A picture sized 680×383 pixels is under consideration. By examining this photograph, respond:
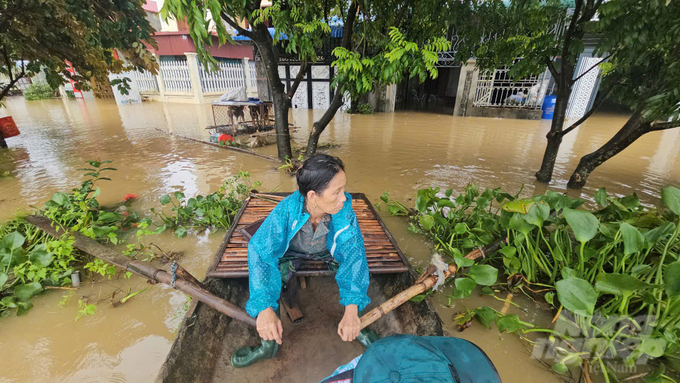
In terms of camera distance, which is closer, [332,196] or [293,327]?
[332,196]

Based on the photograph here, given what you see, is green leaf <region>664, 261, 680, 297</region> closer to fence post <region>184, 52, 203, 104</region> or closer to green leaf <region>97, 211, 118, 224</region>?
green leaf <region>97, 211, 118, 224</region>

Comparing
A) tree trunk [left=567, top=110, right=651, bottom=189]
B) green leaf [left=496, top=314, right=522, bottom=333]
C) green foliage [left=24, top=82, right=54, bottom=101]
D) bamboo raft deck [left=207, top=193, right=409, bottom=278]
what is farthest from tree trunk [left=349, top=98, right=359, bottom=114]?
green foliage [left=24, top=82, right=54, bottom=101]

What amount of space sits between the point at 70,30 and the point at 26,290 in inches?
192

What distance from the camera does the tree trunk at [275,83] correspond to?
4.91 m

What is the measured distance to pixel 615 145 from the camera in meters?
4.01

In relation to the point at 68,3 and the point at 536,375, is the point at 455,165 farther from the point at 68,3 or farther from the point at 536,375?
the point at 68,3

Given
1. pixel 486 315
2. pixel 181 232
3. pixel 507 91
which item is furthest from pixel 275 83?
pixel 507 91

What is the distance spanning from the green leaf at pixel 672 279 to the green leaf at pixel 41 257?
13.7 ft

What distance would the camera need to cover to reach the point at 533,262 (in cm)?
236

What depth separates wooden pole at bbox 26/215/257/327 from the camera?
5.10ft

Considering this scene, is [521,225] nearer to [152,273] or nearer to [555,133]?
[152,273]

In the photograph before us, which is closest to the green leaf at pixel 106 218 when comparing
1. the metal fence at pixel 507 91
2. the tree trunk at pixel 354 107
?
the tree trunk at pixel 354 107

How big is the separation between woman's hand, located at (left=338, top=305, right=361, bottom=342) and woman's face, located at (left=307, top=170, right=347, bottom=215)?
550 millimetres

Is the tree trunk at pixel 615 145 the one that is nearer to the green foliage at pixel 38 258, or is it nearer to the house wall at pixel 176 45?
the green foliage at pixel 38 258
